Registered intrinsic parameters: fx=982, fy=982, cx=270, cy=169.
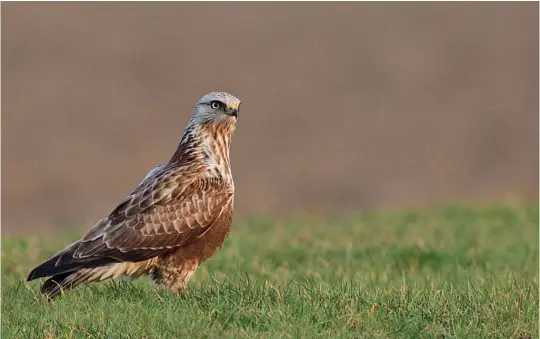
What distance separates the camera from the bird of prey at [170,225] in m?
8.50

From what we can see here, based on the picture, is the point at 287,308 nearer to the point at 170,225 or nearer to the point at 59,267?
the point at 170,225

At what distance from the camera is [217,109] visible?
29.2ft

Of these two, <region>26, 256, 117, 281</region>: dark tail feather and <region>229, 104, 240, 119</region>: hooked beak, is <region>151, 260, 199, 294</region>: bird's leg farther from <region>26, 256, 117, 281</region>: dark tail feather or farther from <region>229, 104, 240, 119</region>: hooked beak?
<region>229, 104, 240, 119</region>: hooked beak

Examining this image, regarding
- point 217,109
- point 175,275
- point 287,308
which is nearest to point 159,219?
point 175,275

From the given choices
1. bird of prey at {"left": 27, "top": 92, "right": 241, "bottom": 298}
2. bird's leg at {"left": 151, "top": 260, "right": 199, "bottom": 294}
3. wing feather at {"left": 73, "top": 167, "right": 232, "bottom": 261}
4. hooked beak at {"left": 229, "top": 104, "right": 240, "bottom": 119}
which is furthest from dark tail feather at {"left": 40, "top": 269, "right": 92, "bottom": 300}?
hooked beak at {"left": 229, "top": 104, "right": 240, "bottom": 119}

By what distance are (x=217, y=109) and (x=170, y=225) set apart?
1145mm

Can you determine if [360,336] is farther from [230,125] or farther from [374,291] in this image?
[230,125]

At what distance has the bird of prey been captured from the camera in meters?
8.50

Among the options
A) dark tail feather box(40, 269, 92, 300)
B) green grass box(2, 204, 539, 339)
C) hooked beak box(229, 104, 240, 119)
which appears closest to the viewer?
green grass box(2, 204, 539, 339)

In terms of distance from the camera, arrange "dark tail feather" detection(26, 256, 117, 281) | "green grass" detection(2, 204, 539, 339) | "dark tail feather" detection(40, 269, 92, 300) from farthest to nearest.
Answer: "dark tail feather" detection(40, 269, 92, 300)
"dark tail feather" detection(26, 256, 117, 281)
"green grass" detection(2, 204, 539, 339)

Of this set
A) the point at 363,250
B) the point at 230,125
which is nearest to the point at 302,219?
the point at 363,250

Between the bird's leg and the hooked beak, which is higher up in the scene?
the hooked beak

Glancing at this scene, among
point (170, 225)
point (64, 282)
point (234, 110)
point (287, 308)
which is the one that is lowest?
point (64, 282)

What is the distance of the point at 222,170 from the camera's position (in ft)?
29.1
